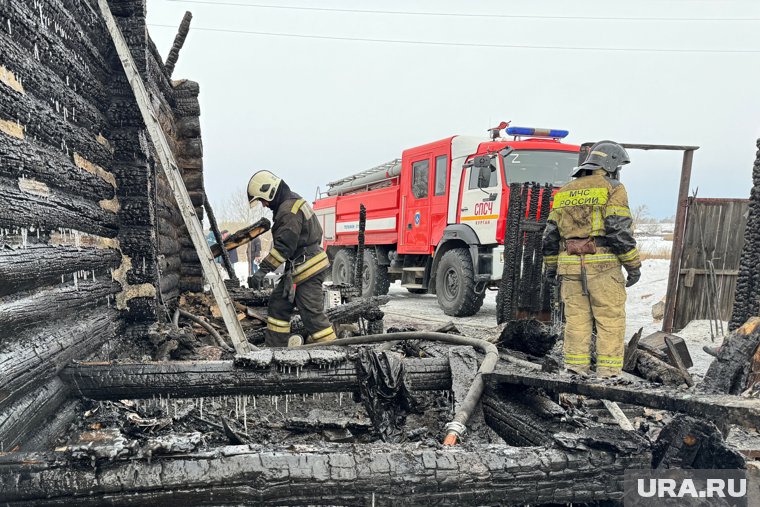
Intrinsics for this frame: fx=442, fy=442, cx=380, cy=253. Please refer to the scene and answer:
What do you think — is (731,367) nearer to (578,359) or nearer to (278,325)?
(578,359)

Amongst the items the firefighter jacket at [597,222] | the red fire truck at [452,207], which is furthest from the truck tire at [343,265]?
the firefighter jacket at [597,222]

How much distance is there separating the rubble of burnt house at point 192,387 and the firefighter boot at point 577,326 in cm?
45

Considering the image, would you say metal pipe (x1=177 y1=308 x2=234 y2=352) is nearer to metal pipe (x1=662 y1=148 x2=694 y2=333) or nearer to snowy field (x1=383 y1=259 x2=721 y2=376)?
snowy field (x1=383 y1=259 x2=721 y2=376)

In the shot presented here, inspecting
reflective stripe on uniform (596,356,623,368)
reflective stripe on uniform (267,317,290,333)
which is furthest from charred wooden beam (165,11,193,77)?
reflective stripe on uniform (596,356,623,368)

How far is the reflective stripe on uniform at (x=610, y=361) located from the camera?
394cm

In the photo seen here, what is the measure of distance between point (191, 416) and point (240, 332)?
0.83m

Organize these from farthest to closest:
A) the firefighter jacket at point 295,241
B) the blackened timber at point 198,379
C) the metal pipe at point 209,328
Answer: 1. the firefighter jacket at point 295,241
2. the metal pipe at point 209,328
3. the blackened timber at point 198,379

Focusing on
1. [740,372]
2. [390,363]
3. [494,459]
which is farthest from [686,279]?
[494,459]

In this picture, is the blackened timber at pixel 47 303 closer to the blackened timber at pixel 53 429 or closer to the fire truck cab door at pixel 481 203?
the blackened timber at pixel 53 429

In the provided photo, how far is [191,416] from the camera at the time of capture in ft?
8.16

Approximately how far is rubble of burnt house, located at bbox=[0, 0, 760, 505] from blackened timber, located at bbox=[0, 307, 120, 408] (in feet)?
0.04

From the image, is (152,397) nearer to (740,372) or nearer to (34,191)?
(34,191)

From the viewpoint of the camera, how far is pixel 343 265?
39.1 feet

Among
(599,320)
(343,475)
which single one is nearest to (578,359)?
(599,320)
